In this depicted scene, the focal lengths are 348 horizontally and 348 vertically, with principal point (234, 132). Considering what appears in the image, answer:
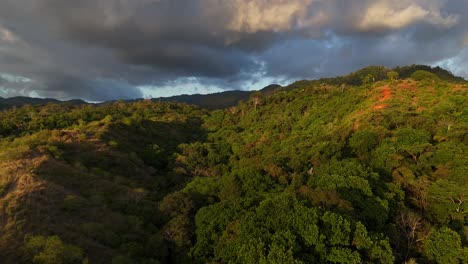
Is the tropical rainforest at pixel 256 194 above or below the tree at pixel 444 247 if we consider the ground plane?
above

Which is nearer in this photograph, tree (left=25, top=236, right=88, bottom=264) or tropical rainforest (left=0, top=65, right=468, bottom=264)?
tree (left=25, top=236, right=88, bottom=264)

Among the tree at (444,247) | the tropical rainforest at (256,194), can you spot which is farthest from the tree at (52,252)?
the tree at (444,247)

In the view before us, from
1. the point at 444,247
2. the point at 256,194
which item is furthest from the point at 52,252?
the point at 444,247

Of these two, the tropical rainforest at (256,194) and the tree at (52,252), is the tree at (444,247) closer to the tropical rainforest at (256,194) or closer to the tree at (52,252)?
the tropical rainforest at (256,194)

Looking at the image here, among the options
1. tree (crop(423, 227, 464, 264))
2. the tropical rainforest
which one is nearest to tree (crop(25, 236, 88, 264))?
the tropical rainforest

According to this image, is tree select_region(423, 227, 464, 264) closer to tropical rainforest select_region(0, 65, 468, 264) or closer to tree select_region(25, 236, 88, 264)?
tropical rainforest select_region(0, 65, 468, 264)

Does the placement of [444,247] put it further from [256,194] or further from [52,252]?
[52,252]

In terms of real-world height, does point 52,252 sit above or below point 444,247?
above

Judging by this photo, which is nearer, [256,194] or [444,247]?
[444,247]
